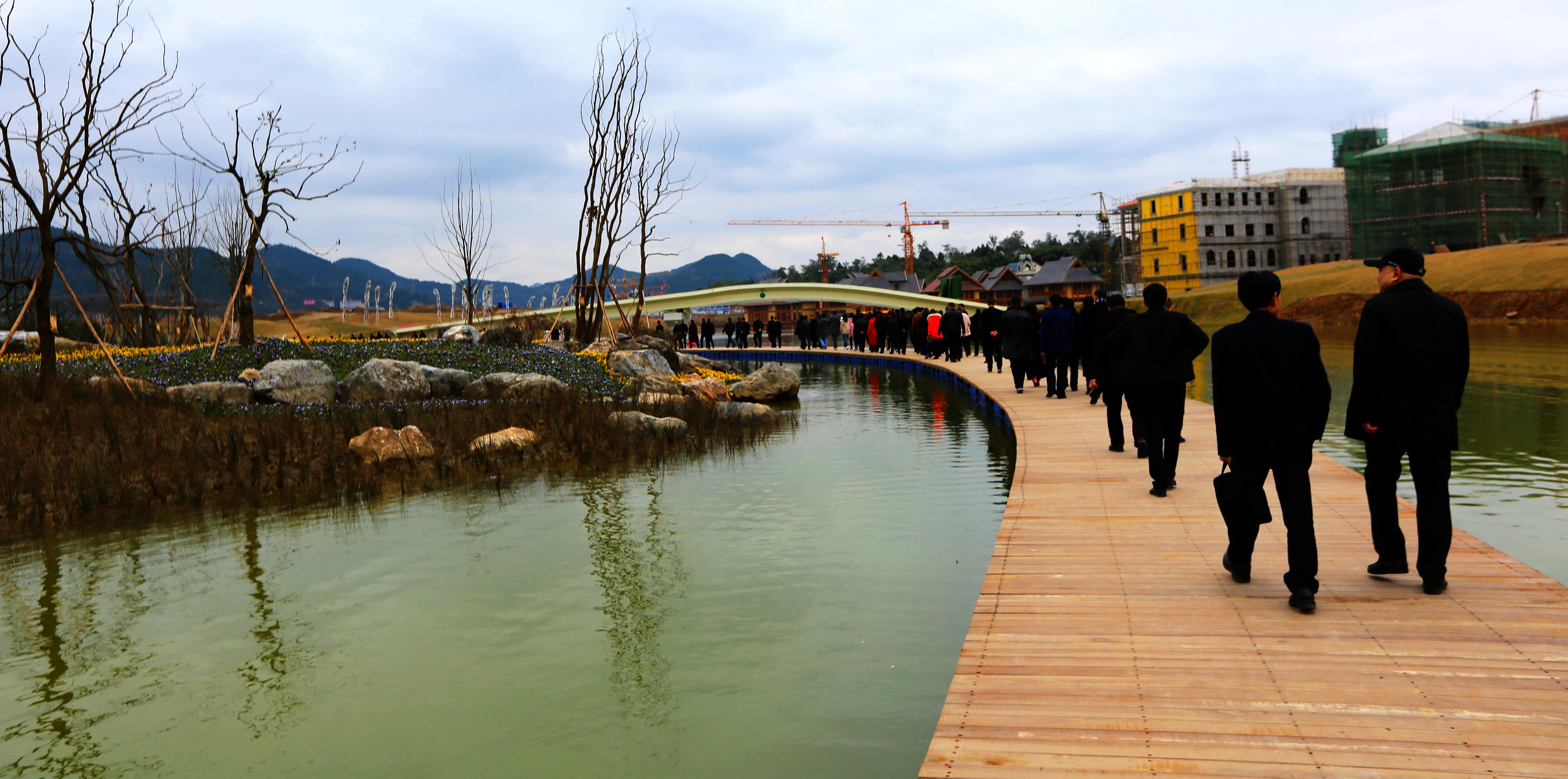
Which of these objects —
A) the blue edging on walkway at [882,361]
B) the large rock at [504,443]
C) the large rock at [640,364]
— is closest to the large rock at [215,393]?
the large rock at [504,443]

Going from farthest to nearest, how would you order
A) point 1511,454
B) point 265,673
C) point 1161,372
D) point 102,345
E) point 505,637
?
point 102,345, point 1511,454, point 1161,372, point 505,637, point 265,673

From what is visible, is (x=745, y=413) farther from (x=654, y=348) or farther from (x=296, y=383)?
(x=654, y=348)

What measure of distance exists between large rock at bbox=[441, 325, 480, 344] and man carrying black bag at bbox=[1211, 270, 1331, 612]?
21.0 metres

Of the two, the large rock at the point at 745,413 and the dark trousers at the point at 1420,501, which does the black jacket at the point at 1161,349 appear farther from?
the large rock at the point at 745,413

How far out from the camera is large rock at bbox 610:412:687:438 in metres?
14.7

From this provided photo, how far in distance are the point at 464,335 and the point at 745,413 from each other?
1205 centimetres

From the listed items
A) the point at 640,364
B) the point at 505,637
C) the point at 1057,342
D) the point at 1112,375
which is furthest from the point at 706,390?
the point at 505,637

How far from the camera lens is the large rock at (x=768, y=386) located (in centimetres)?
2145

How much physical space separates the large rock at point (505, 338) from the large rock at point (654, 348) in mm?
2064

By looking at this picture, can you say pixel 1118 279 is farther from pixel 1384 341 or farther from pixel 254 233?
pixel 1384 341

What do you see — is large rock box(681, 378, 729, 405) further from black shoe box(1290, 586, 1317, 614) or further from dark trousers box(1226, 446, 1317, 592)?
black shoe box(1290, 586, 1317, 614)

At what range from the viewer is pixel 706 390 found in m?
19.6

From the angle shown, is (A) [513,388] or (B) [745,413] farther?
(B) [745,413]

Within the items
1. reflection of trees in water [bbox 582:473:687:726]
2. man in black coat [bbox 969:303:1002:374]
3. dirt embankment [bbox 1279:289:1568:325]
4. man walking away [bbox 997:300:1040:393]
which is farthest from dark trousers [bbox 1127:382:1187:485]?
dirt embankment [bbox 1279:289:1568:325]
